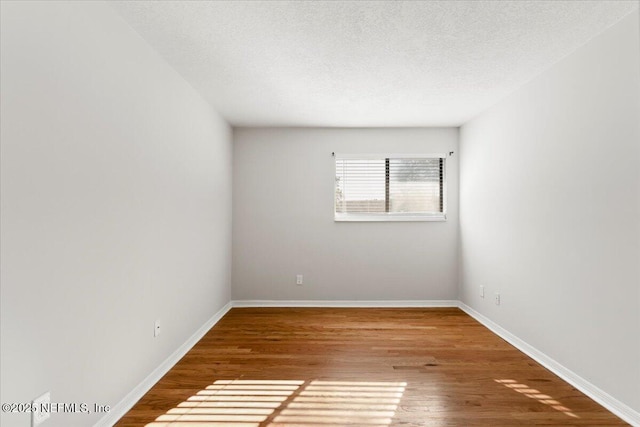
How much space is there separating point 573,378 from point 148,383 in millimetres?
2959

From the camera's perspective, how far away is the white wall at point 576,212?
2105mm

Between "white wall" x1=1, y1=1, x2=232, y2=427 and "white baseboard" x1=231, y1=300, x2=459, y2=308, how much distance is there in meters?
1.71

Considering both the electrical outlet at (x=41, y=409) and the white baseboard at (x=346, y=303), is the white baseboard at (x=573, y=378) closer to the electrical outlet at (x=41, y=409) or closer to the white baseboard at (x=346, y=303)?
the white baseboard at (x=346, y=303)

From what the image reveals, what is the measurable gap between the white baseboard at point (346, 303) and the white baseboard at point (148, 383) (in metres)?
0.98

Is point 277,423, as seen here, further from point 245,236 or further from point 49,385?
point 245,236

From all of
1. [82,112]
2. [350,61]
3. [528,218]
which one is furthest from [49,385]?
[528,218]

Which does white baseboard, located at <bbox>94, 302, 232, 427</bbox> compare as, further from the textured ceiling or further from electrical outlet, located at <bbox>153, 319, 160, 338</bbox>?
the textured ceiling

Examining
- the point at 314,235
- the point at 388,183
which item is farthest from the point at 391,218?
the point at 314,235

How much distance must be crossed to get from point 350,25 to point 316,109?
1.69 meters

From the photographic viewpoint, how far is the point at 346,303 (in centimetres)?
468

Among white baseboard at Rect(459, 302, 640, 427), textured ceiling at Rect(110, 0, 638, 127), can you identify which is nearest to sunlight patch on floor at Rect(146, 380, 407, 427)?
white baseboard at Rect(459, 302, 640, 427)

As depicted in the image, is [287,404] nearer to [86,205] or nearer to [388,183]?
[86,205]

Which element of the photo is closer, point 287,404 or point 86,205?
point 86,205

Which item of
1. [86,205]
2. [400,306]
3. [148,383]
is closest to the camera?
[86,205]
